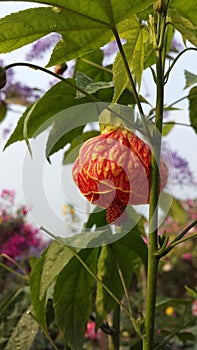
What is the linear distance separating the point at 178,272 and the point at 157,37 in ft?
9.53

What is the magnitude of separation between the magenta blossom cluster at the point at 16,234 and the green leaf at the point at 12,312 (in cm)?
111

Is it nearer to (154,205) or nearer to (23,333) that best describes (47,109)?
(154,205)

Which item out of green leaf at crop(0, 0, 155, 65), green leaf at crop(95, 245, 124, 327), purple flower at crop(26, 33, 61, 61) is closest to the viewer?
green leaf at crop(0, 0, 155, 65)

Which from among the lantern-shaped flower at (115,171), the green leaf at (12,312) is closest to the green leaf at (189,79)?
the lantern-shaped flower at (115,171)

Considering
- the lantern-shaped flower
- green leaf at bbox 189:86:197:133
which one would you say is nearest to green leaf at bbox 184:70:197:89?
green leaf at bbox 189:86:197:133

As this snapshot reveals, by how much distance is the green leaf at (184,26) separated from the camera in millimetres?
442

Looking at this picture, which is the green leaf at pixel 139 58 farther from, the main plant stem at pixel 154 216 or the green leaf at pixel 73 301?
the green leaf at pixel 73 301

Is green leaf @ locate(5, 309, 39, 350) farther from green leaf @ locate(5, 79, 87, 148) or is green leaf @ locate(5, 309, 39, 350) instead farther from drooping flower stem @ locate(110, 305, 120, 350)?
green leaf @ locate(5, 79, 87, 148)

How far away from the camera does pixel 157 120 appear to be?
0.48m

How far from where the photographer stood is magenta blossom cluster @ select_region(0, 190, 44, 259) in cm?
203

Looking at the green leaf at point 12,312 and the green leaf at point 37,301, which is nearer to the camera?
the green leaf at point 37,301

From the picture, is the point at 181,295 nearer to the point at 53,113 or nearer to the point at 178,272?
the point at 178,272

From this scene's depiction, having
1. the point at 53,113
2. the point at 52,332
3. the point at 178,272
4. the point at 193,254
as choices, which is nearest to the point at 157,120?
the point at 53,113

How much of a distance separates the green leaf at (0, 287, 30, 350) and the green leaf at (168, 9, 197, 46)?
46cm
